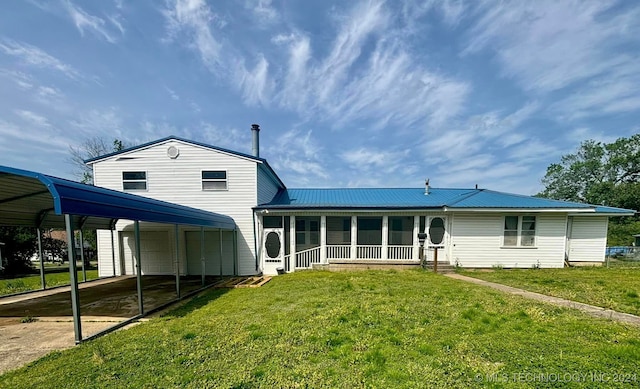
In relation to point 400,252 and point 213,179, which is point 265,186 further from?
point 400,252

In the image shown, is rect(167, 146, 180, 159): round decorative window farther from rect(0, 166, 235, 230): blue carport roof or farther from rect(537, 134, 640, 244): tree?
rect(537, 134, 640, 244): tree

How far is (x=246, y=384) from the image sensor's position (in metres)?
3.04

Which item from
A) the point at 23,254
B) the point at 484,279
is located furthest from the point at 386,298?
the point at 23,254

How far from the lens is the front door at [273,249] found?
39.5 ft

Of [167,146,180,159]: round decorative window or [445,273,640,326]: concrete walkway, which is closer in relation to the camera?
[445,273,640,326]: concrete walkway

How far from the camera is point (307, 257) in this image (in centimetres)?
1287

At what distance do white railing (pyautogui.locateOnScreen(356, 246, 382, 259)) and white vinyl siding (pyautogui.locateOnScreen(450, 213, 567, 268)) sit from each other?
3648 millimetres

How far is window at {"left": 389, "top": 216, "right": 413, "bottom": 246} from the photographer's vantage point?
14.1m

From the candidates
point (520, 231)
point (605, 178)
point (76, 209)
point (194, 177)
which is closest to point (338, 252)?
point (194, 177)

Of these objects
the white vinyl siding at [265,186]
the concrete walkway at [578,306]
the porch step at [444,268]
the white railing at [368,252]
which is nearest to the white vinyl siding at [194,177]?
the white vinyl siding at [265,186]

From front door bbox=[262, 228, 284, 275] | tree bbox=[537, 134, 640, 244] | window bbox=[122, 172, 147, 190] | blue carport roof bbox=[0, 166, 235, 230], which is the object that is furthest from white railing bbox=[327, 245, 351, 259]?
tree bbox=[537, 134, 640, 244]

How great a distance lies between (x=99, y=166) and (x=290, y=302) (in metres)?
11.9

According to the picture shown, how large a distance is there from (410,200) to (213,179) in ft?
35.4

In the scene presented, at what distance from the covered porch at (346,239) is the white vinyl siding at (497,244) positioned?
30.9 inches
